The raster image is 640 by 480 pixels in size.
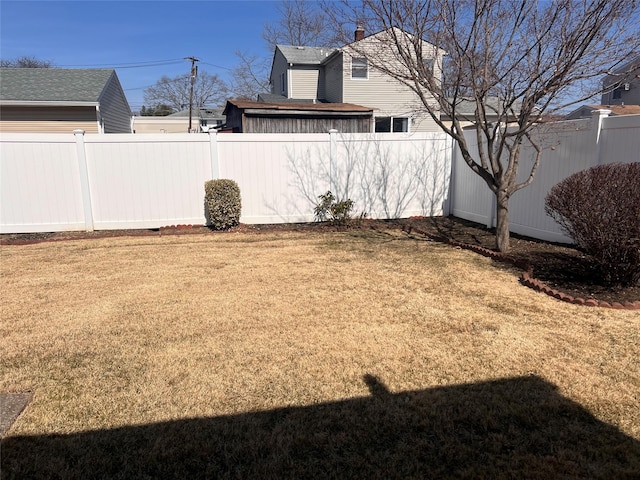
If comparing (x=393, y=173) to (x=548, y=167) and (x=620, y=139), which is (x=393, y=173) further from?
(x=620, y=139)

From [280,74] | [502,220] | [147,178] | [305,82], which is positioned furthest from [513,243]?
[280,74]

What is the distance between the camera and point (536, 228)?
7438 millimetres

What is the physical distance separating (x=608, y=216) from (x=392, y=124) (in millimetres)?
16135

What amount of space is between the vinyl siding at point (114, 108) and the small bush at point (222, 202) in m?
8.38

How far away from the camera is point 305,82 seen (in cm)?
2208

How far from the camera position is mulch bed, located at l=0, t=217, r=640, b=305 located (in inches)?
194

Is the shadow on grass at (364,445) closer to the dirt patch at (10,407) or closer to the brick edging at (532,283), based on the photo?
the dirt patch at (10,407)

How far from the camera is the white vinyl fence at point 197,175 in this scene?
855cm

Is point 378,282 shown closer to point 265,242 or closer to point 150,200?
point 265,242

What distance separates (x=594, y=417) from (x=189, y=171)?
8.12 m

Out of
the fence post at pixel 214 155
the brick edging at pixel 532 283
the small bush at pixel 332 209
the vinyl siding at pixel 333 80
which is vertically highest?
the vinyl siding at pixel 333 80

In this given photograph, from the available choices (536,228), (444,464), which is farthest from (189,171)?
(444,464)

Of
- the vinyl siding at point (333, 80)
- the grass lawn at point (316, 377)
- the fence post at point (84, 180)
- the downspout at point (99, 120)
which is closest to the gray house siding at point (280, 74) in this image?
the vinyl siding at point (333, 80)

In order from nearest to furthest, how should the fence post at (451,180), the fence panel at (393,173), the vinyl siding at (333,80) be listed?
the fence panel at (393,173)
the fence post at (451,180)
the vinyl siding at (333,80)
